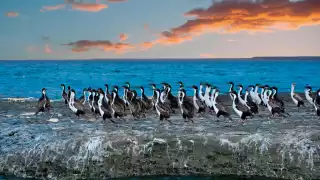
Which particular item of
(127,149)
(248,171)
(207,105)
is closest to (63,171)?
(127,149)

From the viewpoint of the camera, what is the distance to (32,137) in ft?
49.6

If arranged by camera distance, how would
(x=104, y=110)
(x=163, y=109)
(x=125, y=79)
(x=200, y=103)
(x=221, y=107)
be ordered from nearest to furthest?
(x=163, y=109) < (x=104, y=110) < (x=221, y=107) < (x=200, y=103) < (x=125, y=79)

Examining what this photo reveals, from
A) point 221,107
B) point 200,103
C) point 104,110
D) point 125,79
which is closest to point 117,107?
point 104,110

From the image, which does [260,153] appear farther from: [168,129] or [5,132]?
[5,132]

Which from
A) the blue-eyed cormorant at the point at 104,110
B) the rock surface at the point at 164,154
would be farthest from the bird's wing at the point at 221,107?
the blue-eyed cormorant at the point at 104,110

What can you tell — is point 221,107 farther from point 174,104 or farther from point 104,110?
point 104,110

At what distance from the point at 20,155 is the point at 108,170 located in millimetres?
3007

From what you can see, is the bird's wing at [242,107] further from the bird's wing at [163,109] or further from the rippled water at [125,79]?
the rippled water at [125,79]

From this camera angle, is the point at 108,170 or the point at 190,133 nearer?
the point at 108,170

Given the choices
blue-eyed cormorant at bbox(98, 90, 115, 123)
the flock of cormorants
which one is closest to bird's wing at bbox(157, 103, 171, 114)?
the flock of cormorants

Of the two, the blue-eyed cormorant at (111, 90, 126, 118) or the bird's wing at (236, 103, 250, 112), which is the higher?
the bird's wing at (236, 103, 250, 112)

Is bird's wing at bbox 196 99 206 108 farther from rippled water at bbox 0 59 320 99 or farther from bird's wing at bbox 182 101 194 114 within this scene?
rippled water at bbox 0 59 320 99

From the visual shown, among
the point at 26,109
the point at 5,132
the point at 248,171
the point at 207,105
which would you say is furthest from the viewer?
the point at 26,109

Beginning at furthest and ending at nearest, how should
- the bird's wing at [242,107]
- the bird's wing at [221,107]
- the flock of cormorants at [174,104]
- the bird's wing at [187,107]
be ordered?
1. the bird's wing at [221,107]
2. the flock of cormorants at [174,104]
3. the bird's wing at [242,107]
4. the bird's wing at [187,107]
